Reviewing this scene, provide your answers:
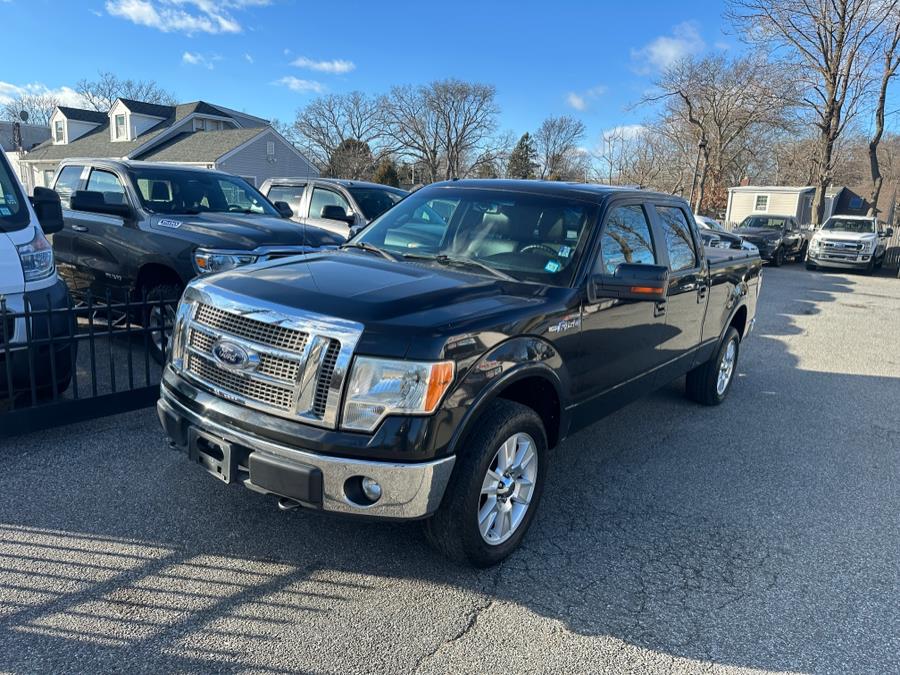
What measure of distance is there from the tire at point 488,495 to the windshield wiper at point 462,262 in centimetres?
83

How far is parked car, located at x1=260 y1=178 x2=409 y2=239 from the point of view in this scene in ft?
32.1

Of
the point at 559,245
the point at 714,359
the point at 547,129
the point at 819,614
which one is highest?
the point at 547,129

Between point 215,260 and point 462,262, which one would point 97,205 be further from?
point 462,262

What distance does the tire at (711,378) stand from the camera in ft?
19.5

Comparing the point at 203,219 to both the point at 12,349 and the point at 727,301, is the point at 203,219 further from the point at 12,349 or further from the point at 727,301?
the point at 727,301

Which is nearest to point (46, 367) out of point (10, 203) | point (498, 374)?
point (10, 203)

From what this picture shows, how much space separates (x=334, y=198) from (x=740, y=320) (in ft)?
20.3

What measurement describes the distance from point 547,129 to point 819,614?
73.6 metres

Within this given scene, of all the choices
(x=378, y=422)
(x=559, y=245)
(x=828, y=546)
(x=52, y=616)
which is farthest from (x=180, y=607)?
(x=828, y=546)

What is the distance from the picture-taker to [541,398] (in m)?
3.54

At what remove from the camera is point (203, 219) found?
255 inches

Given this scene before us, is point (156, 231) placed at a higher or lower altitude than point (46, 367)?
higher

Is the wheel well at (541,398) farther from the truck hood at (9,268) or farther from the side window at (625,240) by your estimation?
the truck hood at (9,268)

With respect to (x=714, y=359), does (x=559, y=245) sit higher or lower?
higher
